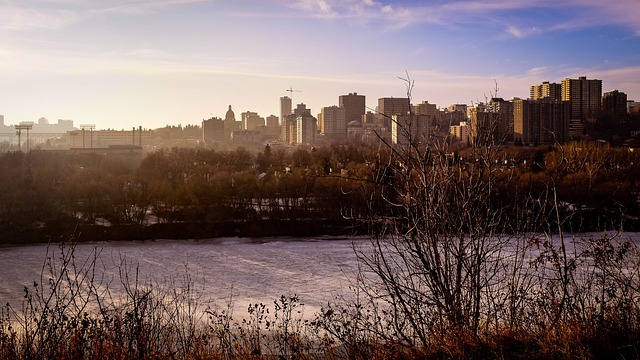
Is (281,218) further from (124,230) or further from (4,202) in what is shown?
(4,202)

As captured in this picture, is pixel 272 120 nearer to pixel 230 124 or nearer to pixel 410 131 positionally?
pixel 230 124

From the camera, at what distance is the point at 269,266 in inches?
447

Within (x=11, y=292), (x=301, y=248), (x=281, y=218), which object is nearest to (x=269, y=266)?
(x=301, y=248)

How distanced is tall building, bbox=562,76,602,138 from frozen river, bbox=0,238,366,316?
1287 inches

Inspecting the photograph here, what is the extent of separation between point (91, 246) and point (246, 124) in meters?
75.8

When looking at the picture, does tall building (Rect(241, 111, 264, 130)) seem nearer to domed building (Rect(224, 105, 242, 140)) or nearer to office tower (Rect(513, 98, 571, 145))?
domed building (Rect(224, 105, 242, 140))

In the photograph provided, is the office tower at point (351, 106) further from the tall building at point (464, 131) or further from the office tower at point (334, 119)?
the tall building at point (464, 131)

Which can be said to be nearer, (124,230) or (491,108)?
(491,108)

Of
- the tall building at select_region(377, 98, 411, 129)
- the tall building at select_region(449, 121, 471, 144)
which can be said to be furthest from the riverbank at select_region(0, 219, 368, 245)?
the tall building at select_region(377, 98, 411, 129)

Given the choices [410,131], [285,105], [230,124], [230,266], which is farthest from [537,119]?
[285,105]

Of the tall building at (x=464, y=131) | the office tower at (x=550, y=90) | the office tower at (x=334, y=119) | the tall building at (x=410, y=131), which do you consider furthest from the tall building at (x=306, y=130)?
the tall building at (x=410, y=131)

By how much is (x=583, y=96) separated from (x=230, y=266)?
39.8 m

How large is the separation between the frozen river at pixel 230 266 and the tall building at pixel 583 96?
107 ft

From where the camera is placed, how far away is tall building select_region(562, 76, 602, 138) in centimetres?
4247
